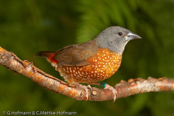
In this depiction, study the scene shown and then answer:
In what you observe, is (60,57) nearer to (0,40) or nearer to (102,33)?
(102,33)

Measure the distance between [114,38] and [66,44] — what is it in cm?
70

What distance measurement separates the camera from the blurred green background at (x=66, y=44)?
2.48 m

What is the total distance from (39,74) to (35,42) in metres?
1.25

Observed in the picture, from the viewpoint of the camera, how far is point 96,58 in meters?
2.00

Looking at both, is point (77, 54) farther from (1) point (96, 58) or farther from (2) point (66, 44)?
(2) point (66, 44)

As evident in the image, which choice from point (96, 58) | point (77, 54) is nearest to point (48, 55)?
point (77, 54)

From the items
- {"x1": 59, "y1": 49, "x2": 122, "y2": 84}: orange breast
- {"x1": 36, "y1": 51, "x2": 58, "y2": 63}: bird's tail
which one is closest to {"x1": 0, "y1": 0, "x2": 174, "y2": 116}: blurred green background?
{"x1": 36, "y1": 51, "x2": 58, "y2": 63}: bird's tail

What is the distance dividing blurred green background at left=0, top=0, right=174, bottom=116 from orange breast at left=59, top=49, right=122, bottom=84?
1.57 ft

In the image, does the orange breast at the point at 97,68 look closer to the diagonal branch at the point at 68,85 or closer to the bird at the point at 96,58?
the bird at the point at 96,58

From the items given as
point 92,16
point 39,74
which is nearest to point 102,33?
point 92,16

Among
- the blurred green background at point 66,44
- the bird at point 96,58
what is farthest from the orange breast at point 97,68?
the blurred green background at point 66,44

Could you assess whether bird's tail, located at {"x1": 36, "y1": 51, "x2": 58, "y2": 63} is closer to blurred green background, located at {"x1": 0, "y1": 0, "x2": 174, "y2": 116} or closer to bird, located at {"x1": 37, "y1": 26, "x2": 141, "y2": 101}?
bird, located at {"x1": 37, "y1": 26, "x2": 141, "y2": 101}

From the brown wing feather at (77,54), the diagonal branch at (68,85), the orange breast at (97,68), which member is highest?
the brown wing feather at (77,54)

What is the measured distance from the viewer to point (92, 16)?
2.09m
